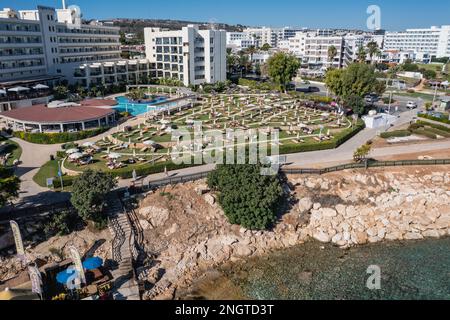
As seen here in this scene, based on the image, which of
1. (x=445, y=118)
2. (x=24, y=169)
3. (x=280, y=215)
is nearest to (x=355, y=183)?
(x=280, y=215)

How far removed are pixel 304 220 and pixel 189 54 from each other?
7541 cm

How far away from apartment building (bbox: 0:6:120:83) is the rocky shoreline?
64.5 meters

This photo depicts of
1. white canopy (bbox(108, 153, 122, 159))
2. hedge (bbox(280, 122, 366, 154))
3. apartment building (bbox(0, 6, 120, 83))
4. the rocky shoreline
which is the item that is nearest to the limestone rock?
the rocky shoreline

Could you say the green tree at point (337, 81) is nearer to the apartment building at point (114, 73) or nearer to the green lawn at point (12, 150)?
the green lawn at point (12, 150)

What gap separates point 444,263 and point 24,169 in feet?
155

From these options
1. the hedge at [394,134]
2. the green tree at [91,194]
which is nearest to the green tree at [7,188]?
the green tree at [91,194]

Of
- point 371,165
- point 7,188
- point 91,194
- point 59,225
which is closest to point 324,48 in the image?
point 371,165

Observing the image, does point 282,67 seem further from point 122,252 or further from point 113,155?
point 122,252

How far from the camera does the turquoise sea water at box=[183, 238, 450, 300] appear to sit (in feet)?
96.8

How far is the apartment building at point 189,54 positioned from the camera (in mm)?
102625

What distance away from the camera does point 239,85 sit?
110500 millimetres

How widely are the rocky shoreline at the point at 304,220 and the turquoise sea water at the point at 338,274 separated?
1383 mm

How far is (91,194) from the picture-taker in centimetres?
3309
